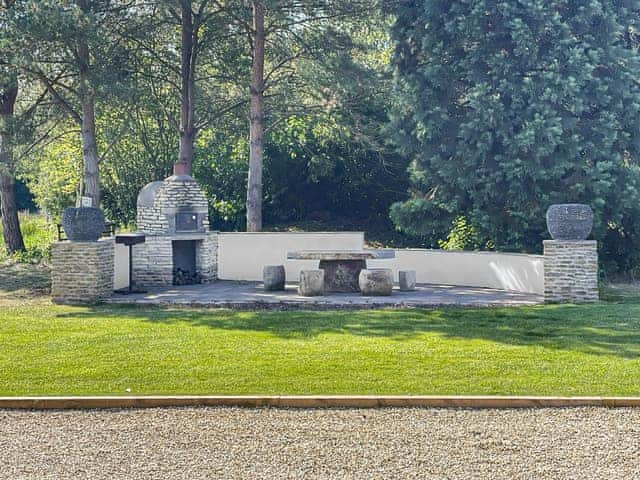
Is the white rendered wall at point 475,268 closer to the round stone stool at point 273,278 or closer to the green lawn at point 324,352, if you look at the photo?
the green lawn at point 324,352

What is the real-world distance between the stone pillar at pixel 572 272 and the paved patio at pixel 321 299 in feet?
1.39

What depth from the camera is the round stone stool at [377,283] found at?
16109 mm

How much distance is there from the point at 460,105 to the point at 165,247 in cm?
801

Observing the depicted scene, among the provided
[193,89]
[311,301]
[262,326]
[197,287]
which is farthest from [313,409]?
[193,89]

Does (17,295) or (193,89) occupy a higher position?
(193,89)

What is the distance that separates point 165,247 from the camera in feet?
60.7

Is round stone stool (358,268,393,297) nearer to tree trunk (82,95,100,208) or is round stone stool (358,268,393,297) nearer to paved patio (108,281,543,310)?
paved patio (108,281,543,310)

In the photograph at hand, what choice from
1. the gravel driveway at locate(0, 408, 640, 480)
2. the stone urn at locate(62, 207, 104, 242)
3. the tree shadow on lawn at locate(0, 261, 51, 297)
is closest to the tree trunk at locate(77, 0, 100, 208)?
the tree shadow on lawn at locate(0, 261, 51, 297)

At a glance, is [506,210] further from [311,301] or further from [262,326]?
[262,326]

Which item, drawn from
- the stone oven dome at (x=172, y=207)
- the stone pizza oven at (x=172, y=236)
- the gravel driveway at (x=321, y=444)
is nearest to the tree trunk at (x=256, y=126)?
the stone pizza oven at (x=172, y=236)

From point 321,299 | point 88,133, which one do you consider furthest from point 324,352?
point 88,133

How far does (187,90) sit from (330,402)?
17397 millimetres

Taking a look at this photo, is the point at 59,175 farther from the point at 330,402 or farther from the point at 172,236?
the point at 330,402

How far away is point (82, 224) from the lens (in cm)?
1575
